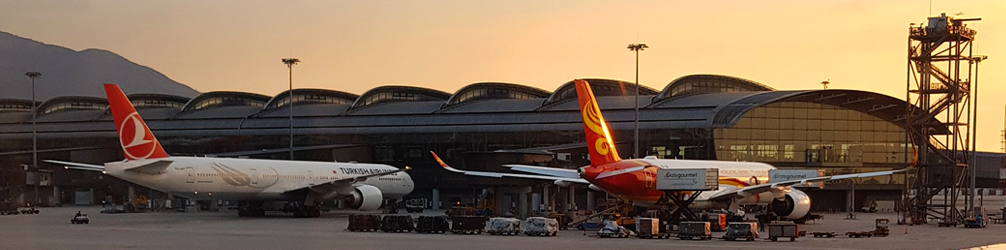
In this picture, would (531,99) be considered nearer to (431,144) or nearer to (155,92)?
(431,144)

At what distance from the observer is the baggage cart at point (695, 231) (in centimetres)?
3778

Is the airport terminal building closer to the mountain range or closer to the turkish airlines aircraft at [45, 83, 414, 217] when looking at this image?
the turkish airlines aircraft at [45, 83, 414, 217]

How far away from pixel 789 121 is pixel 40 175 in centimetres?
5436

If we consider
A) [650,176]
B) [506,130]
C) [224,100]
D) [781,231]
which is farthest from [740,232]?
[224,100]

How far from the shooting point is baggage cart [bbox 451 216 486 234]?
41.0 metres

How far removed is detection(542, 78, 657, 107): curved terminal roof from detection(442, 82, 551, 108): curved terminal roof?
6.05 m

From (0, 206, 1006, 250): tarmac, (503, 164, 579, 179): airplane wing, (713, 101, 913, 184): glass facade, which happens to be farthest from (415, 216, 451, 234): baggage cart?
(713, 101, 913, 184): glass facade

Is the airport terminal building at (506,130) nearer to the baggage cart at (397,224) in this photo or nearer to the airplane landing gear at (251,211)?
the airplane landing gear at (251,211)

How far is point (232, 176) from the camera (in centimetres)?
5619

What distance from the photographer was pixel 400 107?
97.1m

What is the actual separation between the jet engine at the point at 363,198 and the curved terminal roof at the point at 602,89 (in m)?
30.5

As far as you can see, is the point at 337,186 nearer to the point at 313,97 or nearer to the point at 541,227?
the point at 541,227

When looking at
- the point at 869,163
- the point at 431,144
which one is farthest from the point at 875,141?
the point at 431,144

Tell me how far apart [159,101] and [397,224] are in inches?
2818
